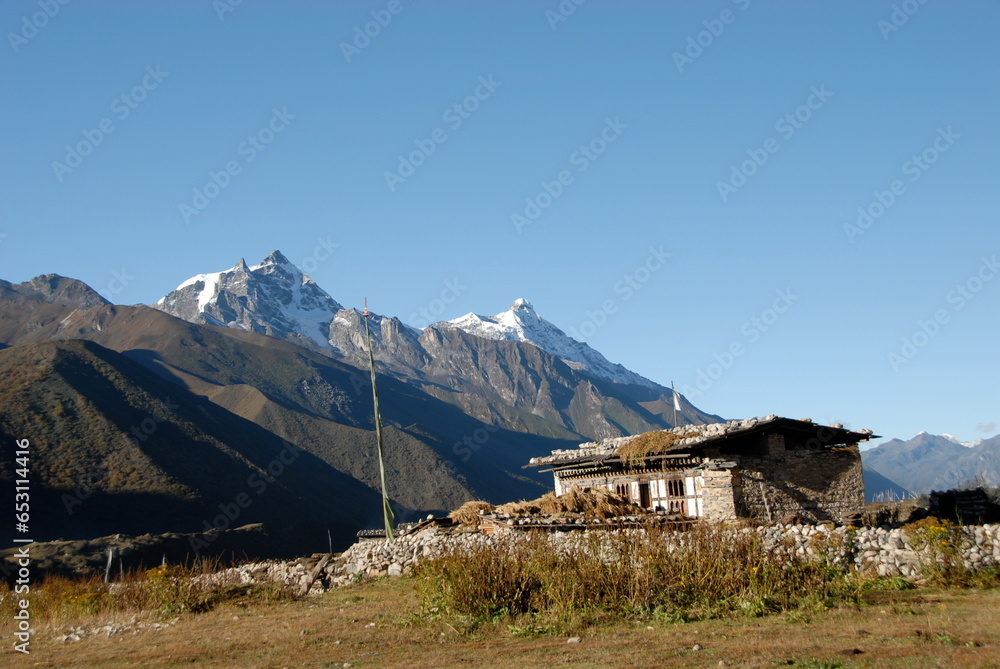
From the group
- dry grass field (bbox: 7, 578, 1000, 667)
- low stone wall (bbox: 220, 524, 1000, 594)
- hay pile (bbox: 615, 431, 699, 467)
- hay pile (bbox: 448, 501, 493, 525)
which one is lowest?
dry grass field (bbox: 7, 578, 1000, 667)

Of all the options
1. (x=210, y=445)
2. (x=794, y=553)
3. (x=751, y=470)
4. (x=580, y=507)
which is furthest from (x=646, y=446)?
(x=210, y=445)

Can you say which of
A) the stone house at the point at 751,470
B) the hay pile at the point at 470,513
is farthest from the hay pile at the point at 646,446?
the hay pile at the point at 470,513

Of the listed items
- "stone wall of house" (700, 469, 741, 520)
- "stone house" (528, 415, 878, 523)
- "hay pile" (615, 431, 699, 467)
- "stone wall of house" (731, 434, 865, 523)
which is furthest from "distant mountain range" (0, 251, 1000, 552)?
"stone wall of house" (731, 434, 865, 523)

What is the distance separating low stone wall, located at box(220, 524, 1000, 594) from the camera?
49.9 ft

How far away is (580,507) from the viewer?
86.2ft

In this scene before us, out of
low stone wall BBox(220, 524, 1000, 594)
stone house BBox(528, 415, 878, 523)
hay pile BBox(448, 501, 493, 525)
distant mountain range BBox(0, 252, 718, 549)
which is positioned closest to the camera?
low stone wall BBox(220, 524, 1000, 594)

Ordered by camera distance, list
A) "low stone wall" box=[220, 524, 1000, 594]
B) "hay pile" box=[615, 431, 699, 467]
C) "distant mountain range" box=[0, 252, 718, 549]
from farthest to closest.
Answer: "distant mountain range" box=[0, 252, 718, 549] → "hay pile" box=[615, 431, 699, 467] → "low stone wall" box=[220, 524, 1000, 594]

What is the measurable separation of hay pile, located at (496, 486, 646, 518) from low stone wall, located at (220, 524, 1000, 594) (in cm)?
427

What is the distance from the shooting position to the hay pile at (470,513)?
24817 mm

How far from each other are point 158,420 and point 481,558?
8219 centimetres

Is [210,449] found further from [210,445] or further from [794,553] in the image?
[794,553]

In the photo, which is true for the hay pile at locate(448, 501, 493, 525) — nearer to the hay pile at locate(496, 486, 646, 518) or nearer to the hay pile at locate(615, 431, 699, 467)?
the hay pile at locate(496, 486, 646, 518)

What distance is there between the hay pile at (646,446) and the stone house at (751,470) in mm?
33

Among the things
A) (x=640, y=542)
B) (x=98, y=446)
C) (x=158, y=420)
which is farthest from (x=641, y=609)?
(x=158, y=420)
